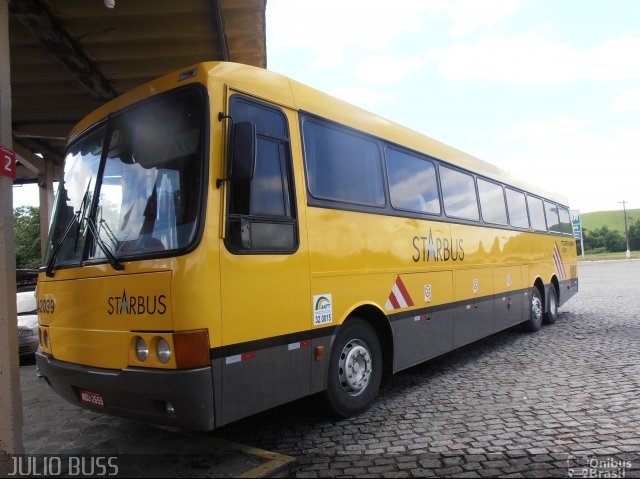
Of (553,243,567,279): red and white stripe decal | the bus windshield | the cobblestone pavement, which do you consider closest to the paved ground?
the cobblestone pavement

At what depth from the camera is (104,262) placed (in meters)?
3.75

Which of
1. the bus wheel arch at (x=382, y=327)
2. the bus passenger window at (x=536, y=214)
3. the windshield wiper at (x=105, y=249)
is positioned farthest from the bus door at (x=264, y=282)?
the bus passenger window at (x=536, y=214)

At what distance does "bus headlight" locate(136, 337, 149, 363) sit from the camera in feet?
11.3

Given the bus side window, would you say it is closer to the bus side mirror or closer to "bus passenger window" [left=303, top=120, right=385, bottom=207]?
the bus side mirror

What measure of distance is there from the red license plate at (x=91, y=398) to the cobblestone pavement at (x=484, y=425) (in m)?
1.28

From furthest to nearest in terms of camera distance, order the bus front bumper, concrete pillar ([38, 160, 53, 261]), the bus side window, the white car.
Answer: concrete pillar ([38, 160, 53, 261]) < the white car < the bus side window < the bus front bumper

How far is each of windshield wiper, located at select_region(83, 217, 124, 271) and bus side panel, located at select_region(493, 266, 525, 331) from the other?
256 inches

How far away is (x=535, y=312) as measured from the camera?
10.2 m

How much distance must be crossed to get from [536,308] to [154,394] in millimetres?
9124

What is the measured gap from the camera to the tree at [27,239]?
1225 inches

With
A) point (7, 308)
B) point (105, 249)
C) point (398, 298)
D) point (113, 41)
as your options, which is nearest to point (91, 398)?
point (7, 308)

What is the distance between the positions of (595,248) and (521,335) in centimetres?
9176

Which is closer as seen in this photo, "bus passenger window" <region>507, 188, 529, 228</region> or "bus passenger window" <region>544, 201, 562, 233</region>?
"bus passenger window" <region>507, 188, 529, 228</region>

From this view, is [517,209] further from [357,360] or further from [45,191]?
[45,191]
